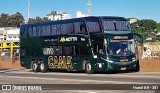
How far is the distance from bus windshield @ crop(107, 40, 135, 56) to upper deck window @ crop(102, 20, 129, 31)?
3.35 feet

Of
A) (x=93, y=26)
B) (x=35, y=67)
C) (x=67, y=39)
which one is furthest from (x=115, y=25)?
(x=35, y=67)

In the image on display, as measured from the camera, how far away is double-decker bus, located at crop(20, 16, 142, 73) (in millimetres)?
28812

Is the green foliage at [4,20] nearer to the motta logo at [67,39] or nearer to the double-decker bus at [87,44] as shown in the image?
the double-decker bus at [87,44]

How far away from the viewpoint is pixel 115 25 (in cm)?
2964

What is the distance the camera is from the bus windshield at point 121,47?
28.7 meters

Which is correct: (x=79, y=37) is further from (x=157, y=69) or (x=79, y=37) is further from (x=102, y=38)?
(x=157, y=69)

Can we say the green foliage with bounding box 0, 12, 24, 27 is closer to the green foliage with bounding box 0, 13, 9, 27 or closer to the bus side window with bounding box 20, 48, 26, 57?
the green foliage with bounding box 0, 13, 9, 27

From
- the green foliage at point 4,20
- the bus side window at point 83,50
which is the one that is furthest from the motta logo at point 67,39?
the green foliage at point 4,20

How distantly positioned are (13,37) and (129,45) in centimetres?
8197

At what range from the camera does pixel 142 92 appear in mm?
15016

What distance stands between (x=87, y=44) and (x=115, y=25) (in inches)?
90.1

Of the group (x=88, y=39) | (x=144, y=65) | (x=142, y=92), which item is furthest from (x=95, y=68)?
(x=142, y=92)

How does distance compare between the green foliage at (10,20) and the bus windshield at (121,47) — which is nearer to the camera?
the bus windshield at (121,47)

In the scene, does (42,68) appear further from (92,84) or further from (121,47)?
(92,84)
